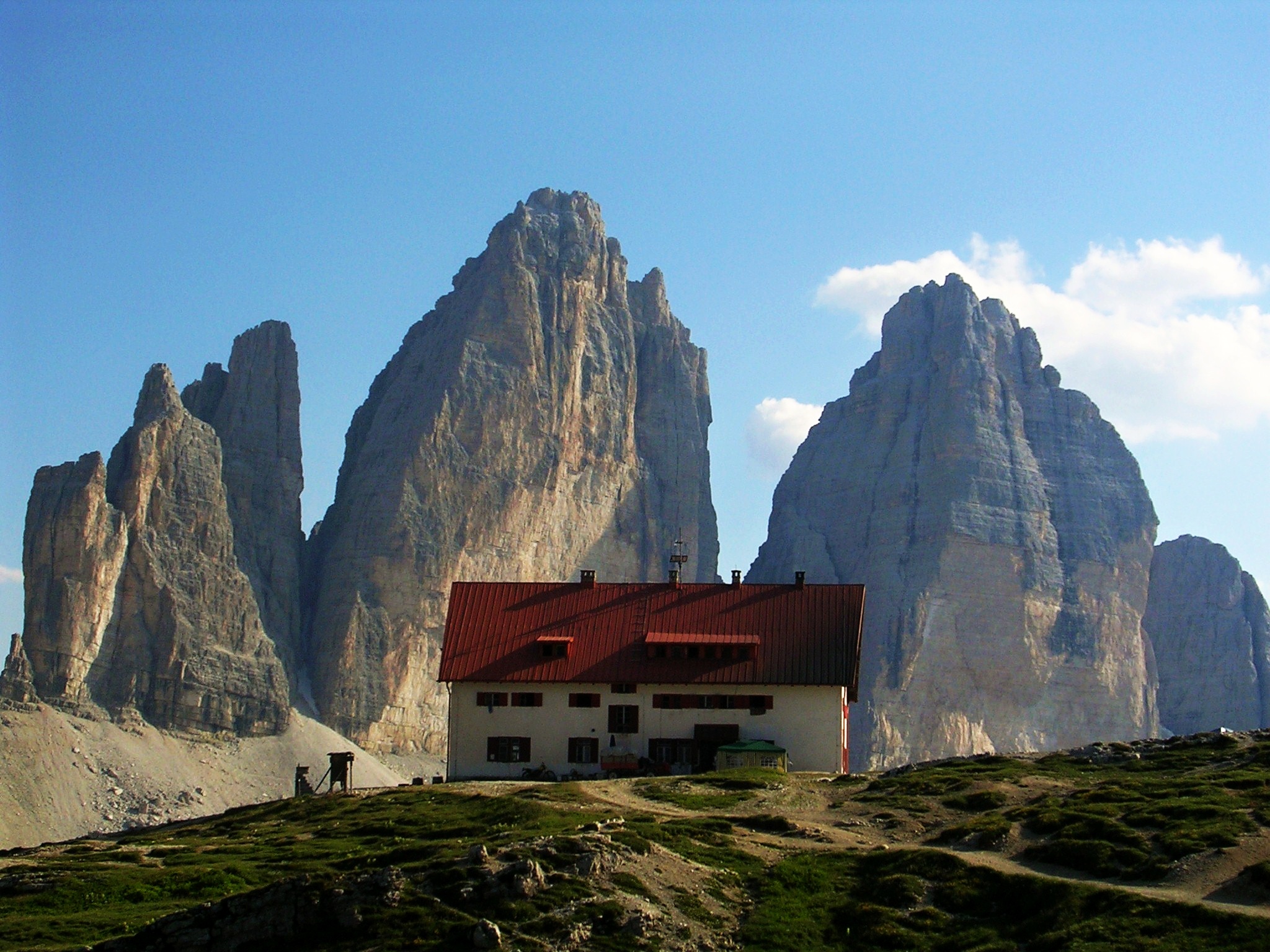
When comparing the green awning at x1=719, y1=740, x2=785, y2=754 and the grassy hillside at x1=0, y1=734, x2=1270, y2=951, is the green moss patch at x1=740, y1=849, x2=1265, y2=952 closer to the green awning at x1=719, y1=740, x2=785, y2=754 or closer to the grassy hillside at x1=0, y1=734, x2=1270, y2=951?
the grassy hillside at x1=0, y1=734, x2=1270, y2=951

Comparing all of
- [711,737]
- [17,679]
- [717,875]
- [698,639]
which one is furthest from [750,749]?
[17,679]

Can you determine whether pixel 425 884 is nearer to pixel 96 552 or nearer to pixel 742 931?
pixel 742 931

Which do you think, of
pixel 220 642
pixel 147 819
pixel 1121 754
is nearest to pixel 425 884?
pixel 1121 754

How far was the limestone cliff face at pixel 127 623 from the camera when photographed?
184375 millimetres

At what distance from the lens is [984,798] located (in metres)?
54.3

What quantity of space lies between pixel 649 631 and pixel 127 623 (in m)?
124

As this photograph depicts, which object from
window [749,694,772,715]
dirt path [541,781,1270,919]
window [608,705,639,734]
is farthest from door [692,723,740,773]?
dirt path [541,781,1270,919]

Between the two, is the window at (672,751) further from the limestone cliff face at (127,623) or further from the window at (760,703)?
the limestone cliff face at (127,623)

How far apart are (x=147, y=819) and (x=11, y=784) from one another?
12723 millimetres

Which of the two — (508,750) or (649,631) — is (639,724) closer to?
(649,631)

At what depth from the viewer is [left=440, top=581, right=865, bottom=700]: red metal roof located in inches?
3135

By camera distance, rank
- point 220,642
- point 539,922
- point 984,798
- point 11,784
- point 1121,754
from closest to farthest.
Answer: point 539,922
point 984,798
point 1121,754
point 11,784
point 220,642

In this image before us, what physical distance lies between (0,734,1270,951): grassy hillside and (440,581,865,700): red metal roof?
68.0ft

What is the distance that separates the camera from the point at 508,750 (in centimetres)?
7881
